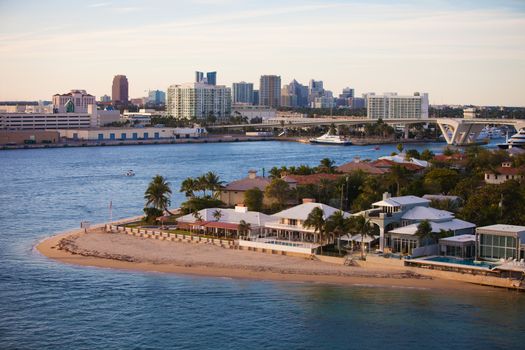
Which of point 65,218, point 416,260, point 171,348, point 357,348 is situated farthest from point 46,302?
point 65,218

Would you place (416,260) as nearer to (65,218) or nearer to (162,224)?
(162,224)

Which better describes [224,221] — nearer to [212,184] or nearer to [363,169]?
[212,184]

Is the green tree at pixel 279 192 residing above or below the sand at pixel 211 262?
above

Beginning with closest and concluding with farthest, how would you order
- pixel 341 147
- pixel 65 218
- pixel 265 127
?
pixel 65 218 < pixel 341 147 < pixel 265 127

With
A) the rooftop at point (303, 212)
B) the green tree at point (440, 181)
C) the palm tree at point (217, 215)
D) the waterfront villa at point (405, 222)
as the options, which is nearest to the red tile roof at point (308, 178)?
the green tree at point (440, 181)

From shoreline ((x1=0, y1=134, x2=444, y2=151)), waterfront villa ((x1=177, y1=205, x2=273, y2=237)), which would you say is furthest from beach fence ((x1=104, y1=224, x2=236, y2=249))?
shoreline ((x1=0, y1=134, x2=444, y2=151))

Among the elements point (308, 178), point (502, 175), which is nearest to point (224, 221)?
point (308, 178)

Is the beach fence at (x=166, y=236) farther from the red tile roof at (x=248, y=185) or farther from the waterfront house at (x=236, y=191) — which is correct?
the red tile roof at (x=248, y=185)
